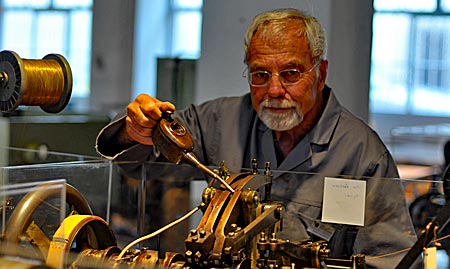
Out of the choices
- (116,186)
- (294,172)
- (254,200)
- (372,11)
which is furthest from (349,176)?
(372,11)

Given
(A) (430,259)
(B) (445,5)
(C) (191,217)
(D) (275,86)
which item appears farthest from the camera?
(B) (445,5)

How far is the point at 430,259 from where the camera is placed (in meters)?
1.82

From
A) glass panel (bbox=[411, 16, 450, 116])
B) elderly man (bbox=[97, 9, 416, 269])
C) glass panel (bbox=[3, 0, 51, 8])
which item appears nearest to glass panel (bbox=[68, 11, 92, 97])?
glass panel (bbox=[3, 0, 51, 8])

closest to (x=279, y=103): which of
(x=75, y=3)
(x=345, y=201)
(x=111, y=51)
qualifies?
(x=345, y=201)

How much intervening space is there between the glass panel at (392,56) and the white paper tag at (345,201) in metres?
6.21

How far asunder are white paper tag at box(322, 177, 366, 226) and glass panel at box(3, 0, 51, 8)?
7.19 metres

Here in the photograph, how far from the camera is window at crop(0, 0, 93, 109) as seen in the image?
8.45 meters

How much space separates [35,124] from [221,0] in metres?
0.92

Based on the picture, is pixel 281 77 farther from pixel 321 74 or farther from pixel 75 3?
pixel 75 3

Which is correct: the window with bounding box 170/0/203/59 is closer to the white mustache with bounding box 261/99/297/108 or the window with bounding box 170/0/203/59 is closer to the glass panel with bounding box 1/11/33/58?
the glass panel with bounding box 1/11/33/58

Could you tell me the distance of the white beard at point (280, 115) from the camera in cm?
219

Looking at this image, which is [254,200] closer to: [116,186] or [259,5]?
[116,186]

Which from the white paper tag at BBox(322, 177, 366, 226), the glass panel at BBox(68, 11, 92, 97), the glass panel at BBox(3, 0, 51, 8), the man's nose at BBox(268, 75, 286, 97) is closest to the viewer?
the white paper tag at BBox(322, 177, 366, 226)

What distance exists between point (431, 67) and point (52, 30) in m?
3.88
